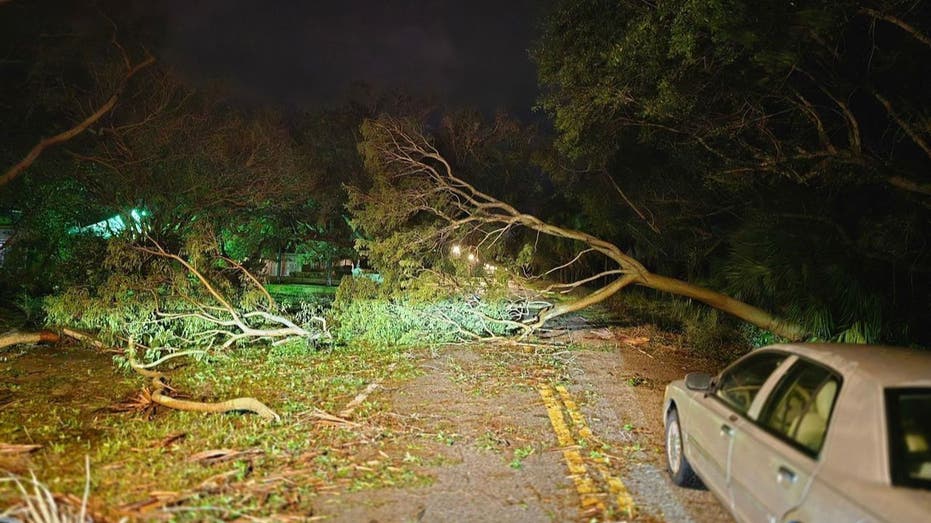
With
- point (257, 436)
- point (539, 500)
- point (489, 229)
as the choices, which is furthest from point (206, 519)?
point (489, 229)

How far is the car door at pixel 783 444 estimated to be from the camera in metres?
3.21

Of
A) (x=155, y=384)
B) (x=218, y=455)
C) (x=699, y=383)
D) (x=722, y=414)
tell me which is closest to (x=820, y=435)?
(x=722, y=414)

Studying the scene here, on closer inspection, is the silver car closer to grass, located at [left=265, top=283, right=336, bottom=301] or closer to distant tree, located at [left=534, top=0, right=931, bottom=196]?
distant tree, located at [left=534, top=0, right=931, bottom=196]

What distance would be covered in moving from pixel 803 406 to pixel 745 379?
0.90 m

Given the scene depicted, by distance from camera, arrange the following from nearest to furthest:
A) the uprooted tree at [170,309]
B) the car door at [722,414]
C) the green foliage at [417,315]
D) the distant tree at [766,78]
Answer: the car door at [722,414]
the distant tree at [766,78]
the uprooted tree at [170,309]
the green foliage at [417,315]

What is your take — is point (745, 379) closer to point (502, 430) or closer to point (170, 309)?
point (502, 430)

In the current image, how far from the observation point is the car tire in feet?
16.5

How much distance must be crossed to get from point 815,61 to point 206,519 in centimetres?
935

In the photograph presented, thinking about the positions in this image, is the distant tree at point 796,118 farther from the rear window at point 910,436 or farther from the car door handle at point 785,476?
the car door handle at point 785,476

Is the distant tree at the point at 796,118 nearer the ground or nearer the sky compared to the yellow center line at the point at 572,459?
nearer the sky

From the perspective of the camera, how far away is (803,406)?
3.61 metres

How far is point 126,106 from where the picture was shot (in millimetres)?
17344

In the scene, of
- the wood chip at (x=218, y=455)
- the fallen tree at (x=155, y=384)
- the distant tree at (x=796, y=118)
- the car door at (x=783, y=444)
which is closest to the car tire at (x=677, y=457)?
the car door at (x=783, y=444)

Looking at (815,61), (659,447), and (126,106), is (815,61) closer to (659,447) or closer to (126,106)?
(659,447)
